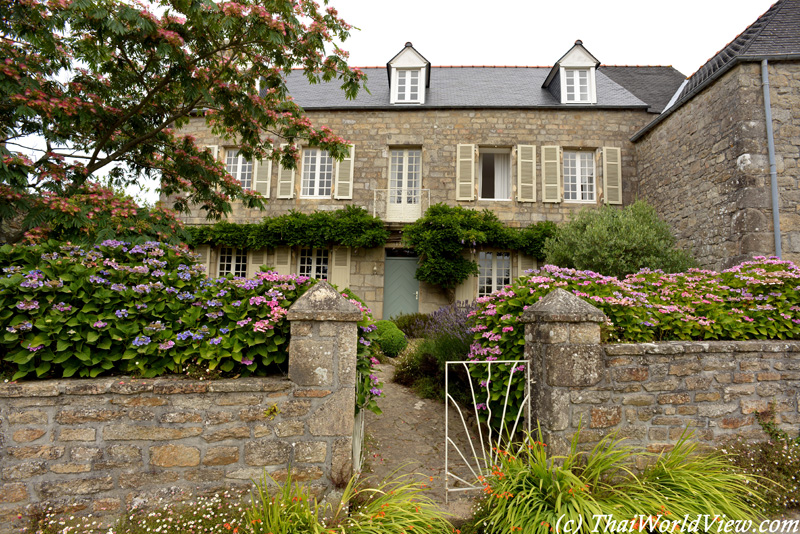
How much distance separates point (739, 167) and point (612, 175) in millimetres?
3540

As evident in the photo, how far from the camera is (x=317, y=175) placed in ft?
36.3

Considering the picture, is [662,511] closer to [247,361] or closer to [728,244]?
[247,361]

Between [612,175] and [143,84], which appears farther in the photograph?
[612,175]

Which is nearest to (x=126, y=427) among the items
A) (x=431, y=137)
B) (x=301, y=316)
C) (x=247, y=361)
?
(x=247, y=361)

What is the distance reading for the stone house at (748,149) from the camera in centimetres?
673

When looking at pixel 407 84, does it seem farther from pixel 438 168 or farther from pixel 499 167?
pixel 499 167

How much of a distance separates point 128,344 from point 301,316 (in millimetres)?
1222

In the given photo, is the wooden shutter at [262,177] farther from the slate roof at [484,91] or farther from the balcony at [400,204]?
the balcony at [400,204]

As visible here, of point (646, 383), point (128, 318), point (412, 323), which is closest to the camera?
point (128, 318)

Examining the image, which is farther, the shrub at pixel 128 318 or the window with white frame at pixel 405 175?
the window with white frame at pixel 405 175

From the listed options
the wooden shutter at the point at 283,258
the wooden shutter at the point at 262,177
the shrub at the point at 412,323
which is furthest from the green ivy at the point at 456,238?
the wooden shutter at the point at 262,177

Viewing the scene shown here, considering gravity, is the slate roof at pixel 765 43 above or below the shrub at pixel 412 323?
above

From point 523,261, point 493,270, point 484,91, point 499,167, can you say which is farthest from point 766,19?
point 493,270

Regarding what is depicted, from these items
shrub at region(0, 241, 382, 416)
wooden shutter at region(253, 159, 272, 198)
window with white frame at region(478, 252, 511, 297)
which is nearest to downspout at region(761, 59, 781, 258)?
window with white frame at region(478, 252, 511, 297)
